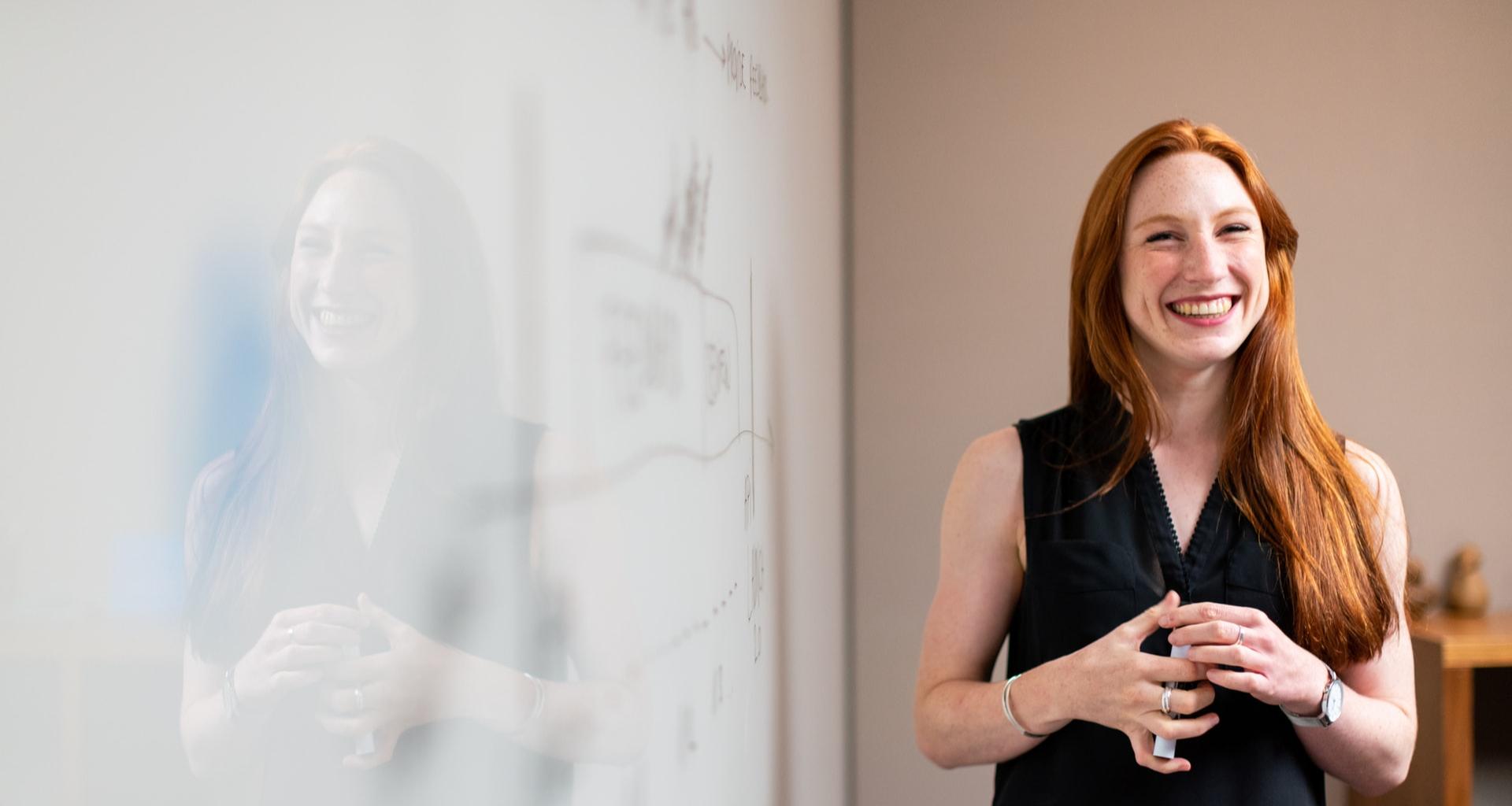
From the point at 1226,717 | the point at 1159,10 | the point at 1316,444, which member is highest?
the point at 1159,10

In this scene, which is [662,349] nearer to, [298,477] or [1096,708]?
[298,477]

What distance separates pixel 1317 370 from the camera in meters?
2.60

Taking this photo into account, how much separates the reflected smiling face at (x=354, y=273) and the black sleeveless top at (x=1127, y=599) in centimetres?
114

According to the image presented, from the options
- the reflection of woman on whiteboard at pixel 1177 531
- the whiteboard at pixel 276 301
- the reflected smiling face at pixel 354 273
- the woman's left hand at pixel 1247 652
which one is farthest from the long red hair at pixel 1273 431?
the reflected smiling face at pixel 354 273

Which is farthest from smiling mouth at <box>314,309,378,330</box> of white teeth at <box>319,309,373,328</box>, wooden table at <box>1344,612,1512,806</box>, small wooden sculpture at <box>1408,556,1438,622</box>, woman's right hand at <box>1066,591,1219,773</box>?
small wooden sculpture at <box>1408,556,1438,622</box>

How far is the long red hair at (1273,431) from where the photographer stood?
1.32 m

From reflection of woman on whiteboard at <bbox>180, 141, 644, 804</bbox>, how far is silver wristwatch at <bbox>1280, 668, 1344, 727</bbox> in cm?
105

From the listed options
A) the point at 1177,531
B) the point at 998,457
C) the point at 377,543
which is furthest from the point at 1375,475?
the point at 377,543

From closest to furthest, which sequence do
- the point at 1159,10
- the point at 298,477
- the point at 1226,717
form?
the point at 298,477
the point at 1226,717
the point at 1159,10

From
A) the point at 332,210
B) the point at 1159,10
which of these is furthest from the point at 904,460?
the point at 332,210

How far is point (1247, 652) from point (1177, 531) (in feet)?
0.82

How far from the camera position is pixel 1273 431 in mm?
1389

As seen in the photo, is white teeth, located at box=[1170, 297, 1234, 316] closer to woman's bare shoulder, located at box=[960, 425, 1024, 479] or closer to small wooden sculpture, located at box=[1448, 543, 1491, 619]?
woman's bare shoulder, located at box=[960, 425, 1024, 479]

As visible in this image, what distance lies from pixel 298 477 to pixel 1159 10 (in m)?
2.67
